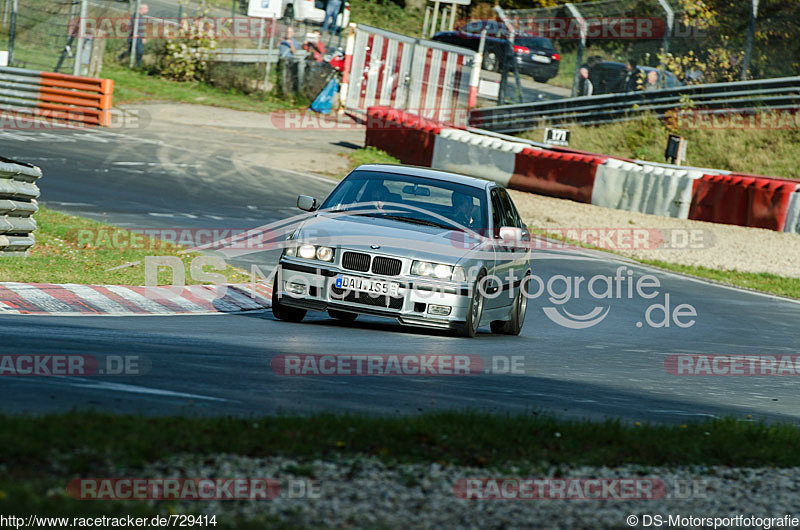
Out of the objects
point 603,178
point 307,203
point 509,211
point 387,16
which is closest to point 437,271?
point 307,203

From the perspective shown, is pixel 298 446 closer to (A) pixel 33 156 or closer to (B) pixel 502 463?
(B) pixel 502 463

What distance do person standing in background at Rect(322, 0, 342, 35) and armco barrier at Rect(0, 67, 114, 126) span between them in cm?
1748

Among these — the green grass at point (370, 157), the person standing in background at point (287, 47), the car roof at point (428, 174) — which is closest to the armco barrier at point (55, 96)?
the green grass at point (370, 157)

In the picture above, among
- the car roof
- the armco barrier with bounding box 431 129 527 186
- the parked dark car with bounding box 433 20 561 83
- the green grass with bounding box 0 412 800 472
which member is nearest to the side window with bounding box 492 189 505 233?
the car roof

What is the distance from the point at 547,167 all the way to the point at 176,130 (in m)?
11.0

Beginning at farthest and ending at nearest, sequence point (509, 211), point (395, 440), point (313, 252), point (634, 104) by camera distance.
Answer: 1. point (634, 104)
2. point (509, 211)
3. point (313, 252)
4. point (395, 440)

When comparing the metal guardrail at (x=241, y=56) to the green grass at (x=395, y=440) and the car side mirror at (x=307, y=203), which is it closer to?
the car side mirror at (x=307, y=203)

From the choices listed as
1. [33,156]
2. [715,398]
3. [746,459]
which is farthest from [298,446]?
[33,156]

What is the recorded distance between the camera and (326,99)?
36.9 meters

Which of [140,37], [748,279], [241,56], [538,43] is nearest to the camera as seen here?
[748,279]

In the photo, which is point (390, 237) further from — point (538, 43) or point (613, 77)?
point (538, 43)

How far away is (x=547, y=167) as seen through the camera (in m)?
24.8

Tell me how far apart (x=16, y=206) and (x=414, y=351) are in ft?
18.0

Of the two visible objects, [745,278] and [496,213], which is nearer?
[496,213]
